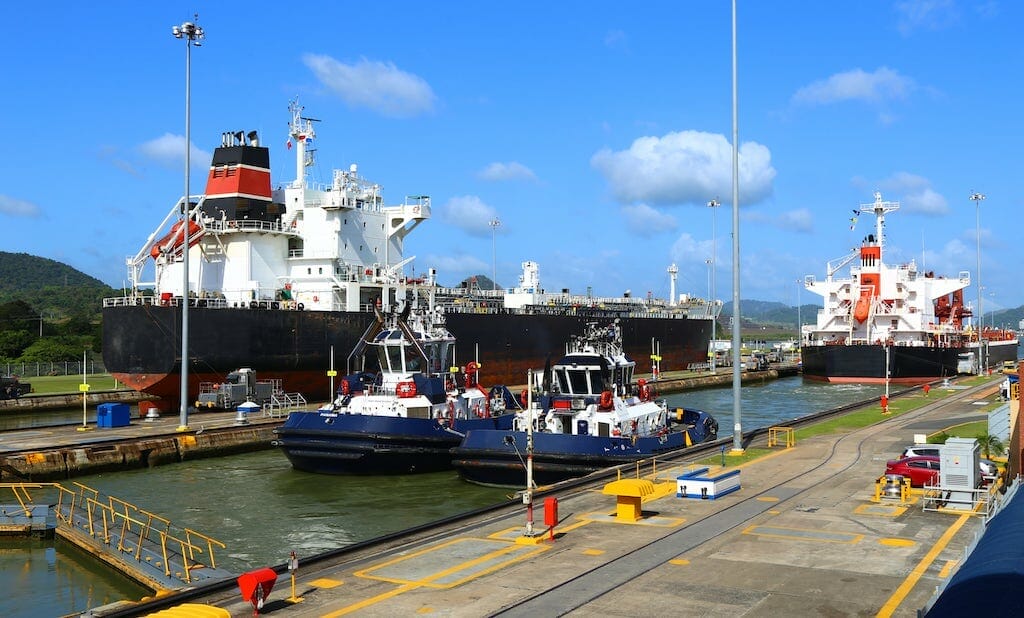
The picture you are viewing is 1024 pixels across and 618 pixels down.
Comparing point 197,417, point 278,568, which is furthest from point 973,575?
point 197,417

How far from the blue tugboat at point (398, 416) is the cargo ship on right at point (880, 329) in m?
46.6

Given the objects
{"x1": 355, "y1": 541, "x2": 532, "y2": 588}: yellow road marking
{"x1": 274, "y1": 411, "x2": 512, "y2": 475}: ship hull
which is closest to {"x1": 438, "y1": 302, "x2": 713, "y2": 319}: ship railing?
{"x1": 274, "y1": 411, "x2": 512, "y2": 475}: ship hull

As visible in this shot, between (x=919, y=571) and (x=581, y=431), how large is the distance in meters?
14.0

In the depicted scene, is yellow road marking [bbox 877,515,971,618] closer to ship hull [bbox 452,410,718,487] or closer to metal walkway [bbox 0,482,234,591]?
metal walkway [bbox 0,482,234,591]

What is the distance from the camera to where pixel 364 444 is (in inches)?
1096

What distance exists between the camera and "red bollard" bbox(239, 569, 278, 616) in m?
11.6

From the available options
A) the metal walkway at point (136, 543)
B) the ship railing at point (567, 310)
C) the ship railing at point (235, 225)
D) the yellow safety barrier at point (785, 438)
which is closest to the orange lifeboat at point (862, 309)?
the ship railing at point (567, 310)

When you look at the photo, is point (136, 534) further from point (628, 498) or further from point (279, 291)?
point (279, 291)

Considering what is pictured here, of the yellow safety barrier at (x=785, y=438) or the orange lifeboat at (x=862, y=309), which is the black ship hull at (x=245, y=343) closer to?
the yellow safety barrier at (x=785, y=438)

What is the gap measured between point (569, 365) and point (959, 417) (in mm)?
18914

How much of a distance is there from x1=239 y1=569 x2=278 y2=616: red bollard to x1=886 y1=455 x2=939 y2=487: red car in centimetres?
1432

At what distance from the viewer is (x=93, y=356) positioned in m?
80.2

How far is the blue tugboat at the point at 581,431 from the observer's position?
25344 millimetres

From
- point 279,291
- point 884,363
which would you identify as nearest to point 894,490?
point 279,291
